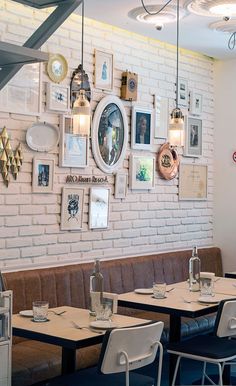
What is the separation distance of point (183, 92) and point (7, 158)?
251 cm

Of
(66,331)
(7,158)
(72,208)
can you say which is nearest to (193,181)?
(72,208)

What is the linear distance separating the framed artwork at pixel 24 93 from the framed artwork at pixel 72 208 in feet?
2.43

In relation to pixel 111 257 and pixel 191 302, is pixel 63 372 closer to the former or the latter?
pixel 191 302

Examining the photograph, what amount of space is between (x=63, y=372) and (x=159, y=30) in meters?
3.24

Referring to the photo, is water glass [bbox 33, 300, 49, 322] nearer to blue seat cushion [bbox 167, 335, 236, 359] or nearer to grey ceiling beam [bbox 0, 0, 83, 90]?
blue seat cushion [bbox 167, 335, 236, 359]

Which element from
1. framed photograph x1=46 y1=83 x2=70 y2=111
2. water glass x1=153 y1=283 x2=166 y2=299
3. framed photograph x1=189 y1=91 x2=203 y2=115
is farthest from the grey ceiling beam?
framed photograph x1=189 y1=91 x2=203 y2=115

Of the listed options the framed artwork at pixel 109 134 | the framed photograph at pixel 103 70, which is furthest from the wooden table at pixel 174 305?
the framed photograph at pixel 103 70

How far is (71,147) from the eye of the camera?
17.3 ft

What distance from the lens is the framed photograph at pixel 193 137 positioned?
6648 millimetres

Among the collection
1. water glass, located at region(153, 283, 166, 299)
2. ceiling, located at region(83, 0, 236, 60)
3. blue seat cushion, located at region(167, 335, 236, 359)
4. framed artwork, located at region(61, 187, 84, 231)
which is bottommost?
blue seat cushion, located at region(167, 335, 236, 359)

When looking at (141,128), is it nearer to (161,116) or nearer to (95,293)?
(161,116)

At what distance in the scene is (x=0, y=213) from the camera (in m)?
4.69

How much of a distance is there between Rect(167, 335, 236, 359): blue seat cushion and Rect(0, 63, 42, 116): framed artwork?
206cm

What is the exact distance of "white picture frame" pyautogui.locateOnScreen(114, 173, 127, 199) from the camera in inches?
226
